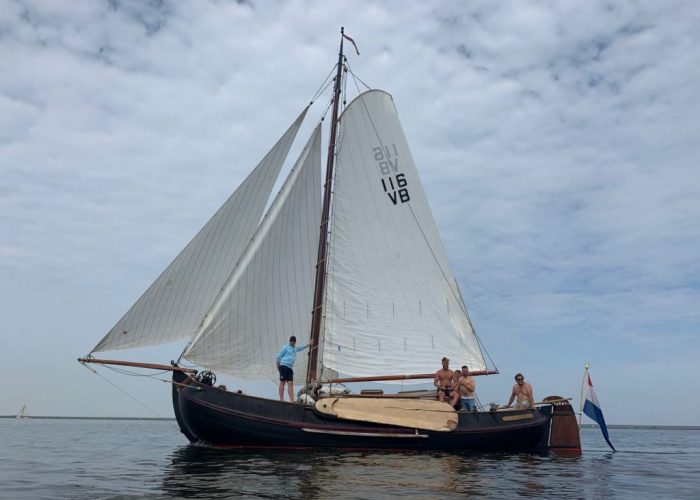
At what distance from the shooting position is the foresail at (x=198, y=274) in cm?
1950

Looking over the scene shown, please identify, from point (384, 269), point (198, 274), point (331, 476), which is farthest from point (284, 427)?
point (384, 269)

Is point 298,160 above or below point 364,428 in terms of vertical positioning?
above

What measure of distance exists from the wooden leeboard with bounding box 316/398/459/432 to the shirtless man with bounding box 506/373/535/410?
315cm

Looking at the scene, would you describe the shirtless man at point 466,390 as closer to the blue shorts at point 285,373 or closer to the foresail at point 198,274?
the blue shorts at point 285,373

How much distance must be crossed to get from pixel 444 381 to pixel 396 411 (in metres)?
2.56

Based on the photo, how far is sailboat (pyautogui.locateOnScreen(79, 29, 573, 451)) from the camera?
19.3 meters

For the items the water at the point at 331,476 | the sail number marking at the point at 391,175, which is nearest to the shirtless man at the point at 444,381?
the water at the point at 331,476

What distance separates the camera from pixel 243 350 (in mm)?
20797

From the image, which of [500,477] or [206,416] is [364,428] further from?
[500,477]

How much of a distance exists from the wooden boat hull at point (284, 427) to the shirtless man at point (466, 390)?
0.73 metres

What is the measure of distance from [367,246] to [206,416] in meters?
8.11

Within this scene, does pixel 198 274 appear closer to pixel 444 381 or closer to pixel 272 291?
pixel 272 291

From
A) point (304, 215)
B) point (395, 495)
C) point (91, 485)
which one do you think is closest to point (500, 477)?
point (395, 495)

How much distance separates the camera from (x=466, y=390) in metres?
21.1
